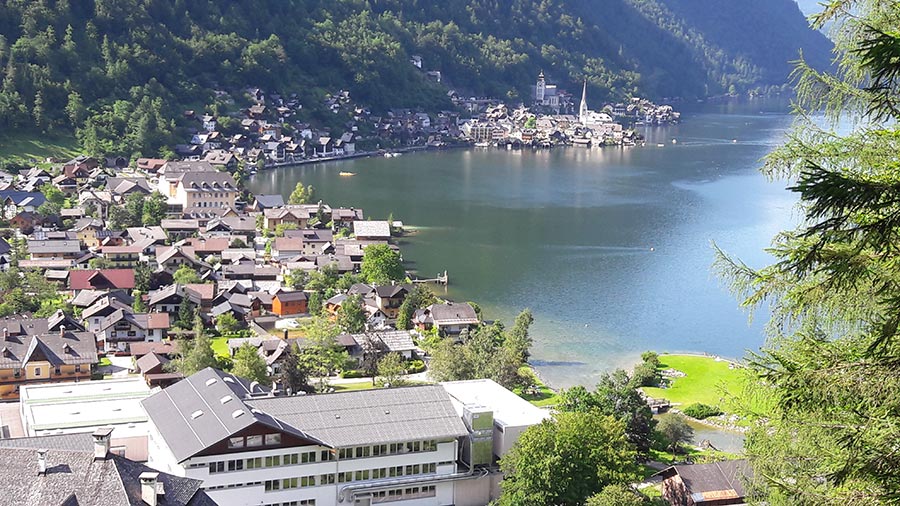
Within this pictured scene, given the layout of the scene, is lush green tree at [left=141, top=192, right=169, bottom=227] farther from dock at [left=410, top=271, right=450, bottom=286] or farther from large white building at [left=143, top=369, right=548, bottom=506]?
large white building at [left=143, top=369, right=548, bottom=506]

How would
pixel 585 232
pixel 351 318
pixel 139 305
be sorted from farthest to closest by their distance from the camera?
pixel 585 232, pixel 139 305, pixel 351 318

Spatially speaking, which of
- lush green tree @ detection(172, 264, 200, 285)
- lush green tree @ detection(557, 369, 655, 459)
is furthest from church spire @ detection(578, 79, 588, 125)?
lush green tree @ detection(557, 369, 655, 459)

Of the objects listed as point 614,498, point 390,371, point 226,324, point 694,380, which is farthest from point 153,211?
point 614,498

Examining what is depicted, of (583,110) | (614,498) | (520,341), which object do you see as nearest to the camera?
(614,498)

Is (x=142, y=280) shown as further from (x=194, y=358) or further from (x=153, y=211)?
(x=153, y=211)

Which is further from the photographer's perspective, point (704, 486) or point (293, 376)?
point (293, 376)

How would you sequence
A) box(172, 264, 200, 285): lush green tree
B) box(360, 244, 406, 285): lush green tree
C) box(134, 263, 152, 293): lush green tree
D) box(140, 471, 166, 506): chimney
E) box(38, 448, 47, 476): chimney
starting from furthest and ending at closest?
box(360, 244, 406, 285): lush green tree → box(172, 264, 200, 285): lush green tree → box(134, 263, 152, 293): lush green tree → box(38, 448, 47, 476): chimney → box(140, 471, 166, 506): chimney
